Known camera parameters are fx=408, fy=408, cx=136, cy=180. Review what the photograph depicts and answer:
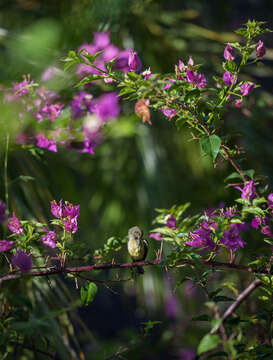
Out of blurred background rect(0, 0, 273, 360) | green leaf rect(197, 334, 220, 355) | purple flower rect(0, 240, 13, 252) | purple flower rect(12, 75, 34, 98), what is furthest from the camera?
blurred background rect(0, 0, 273, 360)

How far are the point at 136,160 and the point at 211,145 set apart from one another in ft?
3.54

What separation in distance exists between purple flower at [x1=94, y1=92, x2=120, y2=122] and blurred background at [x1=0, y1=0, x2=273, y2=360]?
4 centimetres

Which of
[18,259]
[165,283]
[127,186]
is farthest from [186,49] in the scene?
[18,259]

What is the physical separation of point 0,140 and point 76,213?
0.23 metres

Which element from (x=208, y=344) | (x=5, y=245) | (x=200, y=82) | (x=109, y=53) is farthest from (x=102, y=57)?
(x=208, y=344)

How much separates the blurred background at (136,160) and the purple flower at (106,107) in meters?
0.04

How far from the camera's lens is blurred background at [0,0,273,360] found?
77 cm

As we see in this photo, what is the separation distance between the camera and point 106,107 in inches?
27.8

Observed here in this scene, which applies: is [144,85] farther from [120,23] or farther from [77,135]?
[120,23]

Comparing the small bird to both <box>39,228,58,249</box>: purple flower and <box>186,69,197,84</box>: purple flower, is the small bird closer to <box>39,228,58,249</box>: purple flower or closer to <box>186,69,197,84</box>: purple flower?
<box>39,228,58,249</box>: purple flower

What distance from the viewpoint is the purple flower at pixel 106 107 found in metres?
0.69

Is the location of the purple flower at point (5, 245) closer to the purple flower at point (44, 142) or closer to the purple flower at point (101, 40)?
the purple flower at point (44, 142)

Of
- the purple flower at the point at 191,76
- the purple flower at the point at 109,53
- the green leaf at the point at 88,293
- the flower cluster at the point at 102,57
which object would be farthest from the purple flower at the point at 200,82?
the purple flower at the point at 109,53

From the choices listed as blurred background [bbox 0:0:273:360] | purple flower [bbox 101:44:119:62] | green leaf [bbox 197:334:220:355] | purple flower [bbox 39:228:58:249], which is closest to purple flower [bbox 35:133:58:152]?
blurred background [bbox 0:0:273:360]
